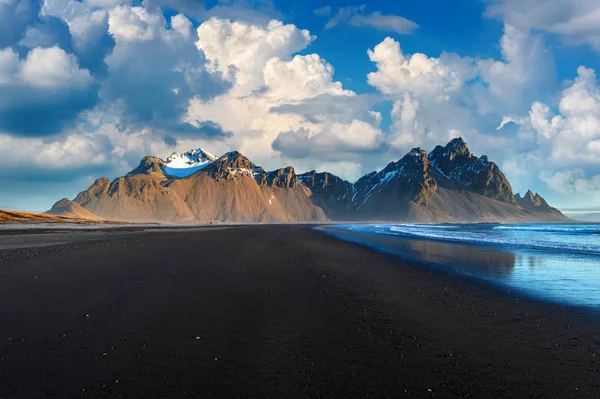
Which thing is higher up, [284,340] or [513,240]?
[513,240]

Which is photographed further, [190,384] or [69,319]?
[69,319]

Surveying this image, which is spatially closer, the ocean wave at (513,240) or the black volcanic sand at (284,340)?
the black volcanic sand at (284,340)

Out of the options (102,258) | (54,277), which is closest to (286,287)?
(54,277)

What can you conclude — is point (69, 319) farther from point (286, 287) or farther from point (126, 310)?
point (286, 287)

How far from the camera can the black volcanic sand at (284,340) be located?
660 cm

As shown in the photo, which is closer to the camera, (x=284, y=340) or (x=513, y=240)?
(x=284, y=340)

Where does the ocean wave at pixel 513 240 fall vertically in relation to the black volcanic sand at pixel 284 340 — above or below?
above

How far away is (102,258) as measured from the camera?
24156 mm

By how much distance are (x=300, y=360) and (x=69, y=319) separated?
6815 millimetres

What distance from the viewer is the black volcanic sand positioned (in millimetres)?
6598

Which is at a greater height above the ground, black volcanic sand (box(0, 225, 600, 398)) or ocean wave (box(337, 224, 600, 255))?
ocean wave (box(337, 224, 600, 255))

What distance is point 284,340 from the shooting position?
8.91 m

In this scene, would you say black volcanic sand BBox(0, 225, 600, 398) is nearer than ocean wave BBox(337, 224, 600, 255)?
Yes

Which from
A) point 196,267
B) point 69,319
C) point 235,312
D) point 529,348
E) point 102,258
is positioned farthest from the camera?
point 102,258
